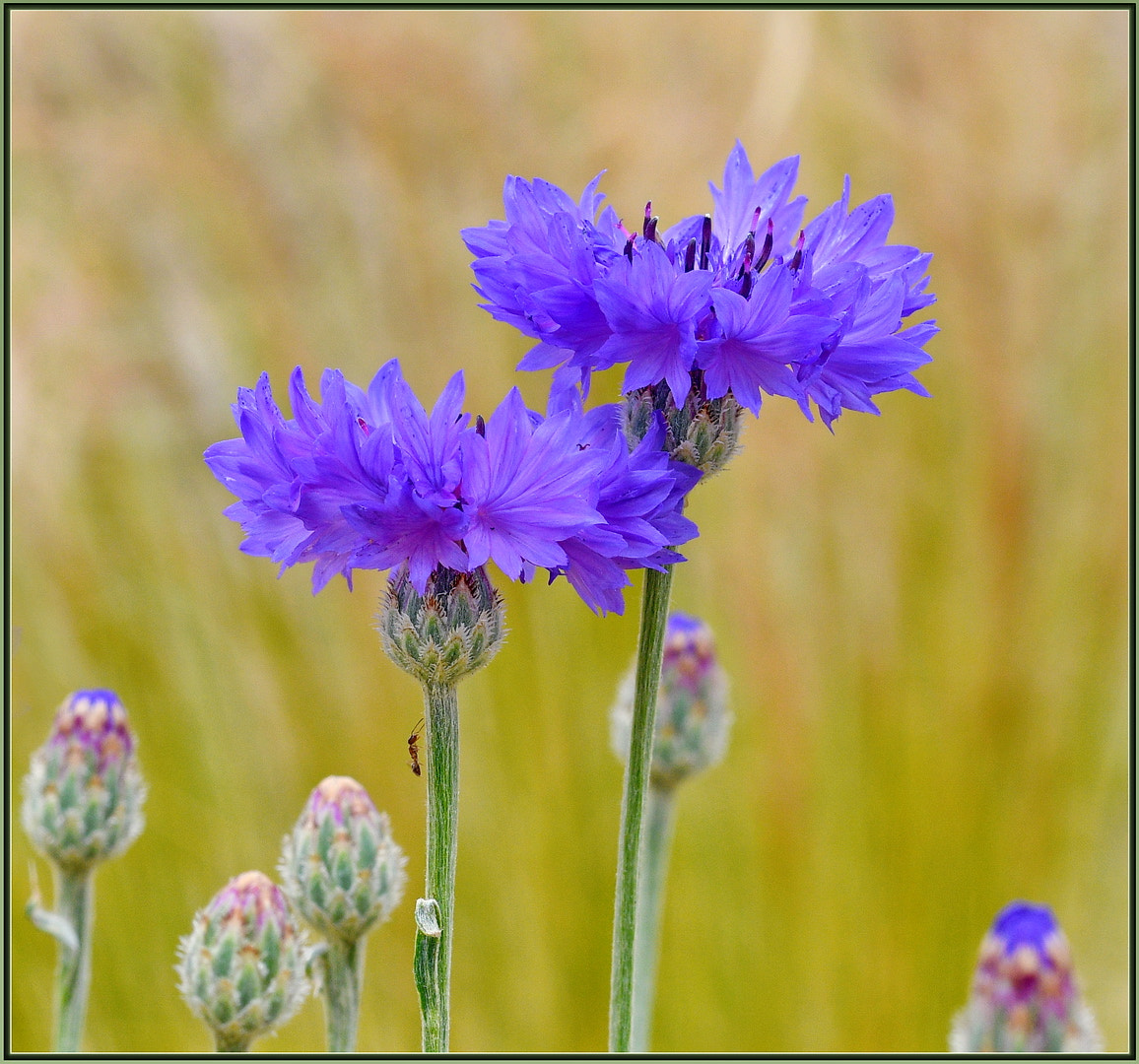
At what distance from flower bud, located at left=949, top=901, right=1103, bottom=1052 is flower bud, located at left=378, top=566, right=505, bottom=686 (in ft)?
1.75

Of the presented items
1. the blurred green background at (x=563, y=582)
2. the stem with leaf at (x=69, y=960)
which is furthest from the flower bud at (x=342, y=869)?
the blurred green background at (x=563, y=582)

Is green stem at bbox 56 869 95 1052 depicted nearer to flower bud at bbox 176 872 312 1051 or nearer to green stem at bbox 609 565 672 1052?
flower bud at bbox 176 872 312 1051

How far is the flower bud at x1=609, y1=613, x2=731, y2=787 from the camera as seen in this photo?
1.05 meters

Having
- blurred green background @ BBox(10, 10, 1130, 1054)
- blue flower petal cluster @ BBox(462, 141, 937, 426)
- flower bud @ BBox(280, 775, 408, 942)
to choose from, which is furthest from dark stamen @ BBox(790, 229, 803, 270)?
blurred green background @ BBox(10, 10, 1130, 1054)

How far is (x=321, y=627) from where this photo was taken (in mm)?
1779

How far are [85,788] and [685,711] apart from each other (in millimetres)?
503

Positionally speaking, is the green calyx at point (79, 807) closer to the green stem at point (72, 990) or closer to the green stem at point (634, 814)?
the green stem at point (72, 990)

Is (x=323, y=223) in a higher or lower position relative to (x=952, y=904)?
higher

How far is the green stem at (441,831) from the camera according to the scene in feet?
1.99

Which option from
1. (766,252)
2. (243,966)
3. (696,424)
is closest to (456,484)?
(696,424)

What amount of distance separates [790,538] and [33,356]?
1138mm

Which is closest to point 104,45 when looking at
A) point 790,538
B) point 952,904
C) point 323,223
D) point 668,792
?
point 323,223

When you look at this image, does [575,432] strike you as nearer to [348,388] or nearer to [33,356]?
[348,388]

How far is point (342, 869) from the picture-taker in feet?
2.59
